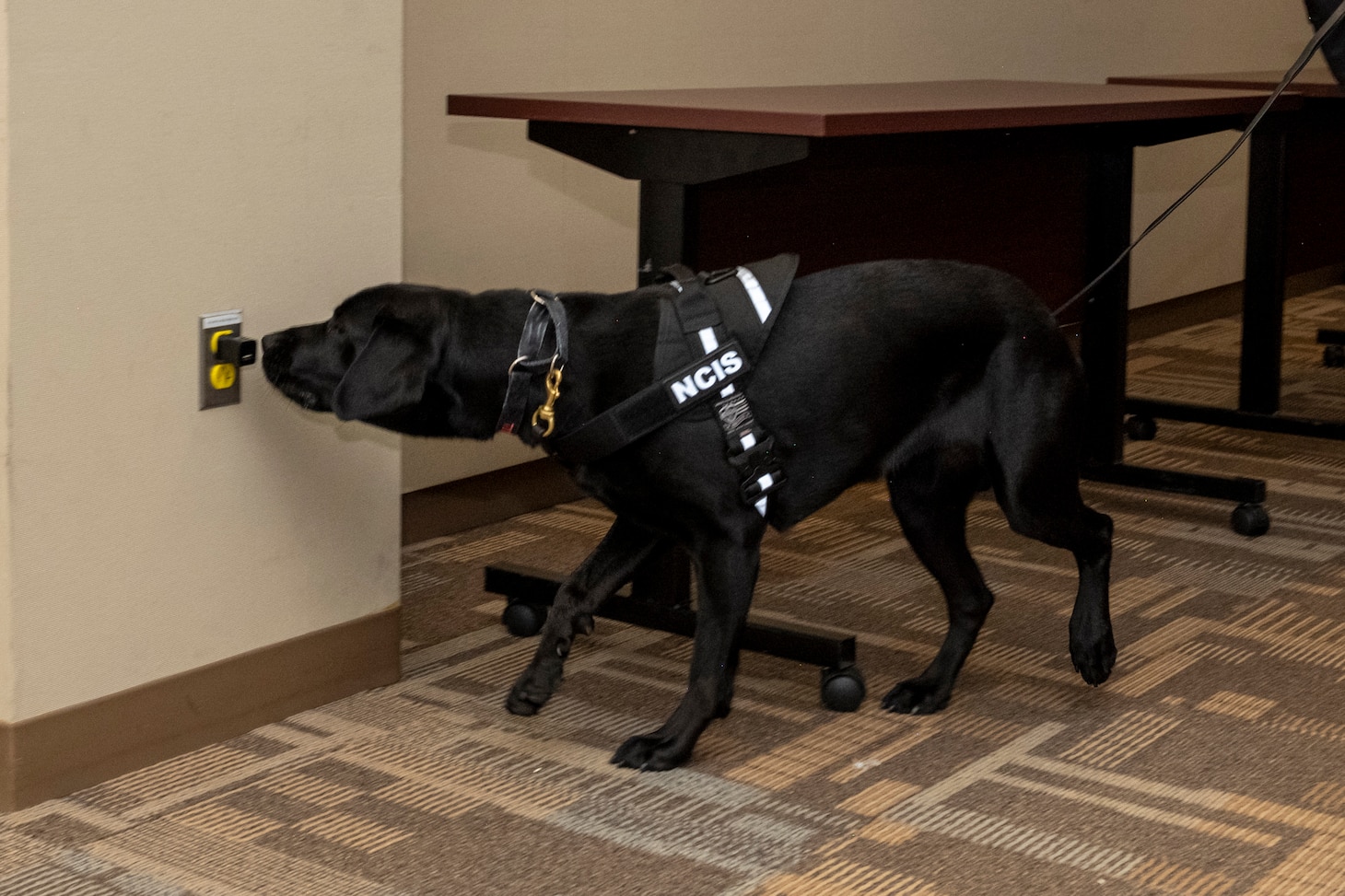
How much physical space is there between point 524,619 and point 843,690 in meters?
0.61

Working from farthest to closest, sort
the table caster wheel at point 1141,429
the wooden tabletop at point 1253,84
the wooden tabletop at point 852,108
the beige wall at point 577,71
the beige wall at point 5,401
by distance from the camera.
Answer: the table caster wheel at point 1141,429, the wooden tabletop at point 1253,84, the beige wall at point 577,71, the wooden tabletop at point 852,108, the beige wall at point 5,401

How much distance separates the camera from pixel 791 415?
227 centimetres

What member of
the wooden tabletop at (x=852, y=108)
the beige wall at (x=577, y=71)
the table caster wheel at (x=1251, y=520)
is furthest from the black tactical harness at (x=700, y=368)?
the table caster wheel at (x=1251, y=520)

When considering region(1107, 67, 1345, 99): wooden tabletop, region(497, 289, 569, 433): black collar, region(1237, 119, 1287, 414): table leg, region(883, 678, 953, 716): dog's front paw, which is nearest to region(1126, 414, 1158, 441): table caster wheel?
region(1237, 119, 1287, 414): table leg

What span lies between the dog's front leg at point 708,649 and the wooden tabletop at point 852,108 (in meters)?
0.61

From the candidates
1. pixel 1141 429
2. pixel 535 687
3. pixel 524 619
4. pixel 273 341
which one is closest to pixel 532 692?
pixel 535 687

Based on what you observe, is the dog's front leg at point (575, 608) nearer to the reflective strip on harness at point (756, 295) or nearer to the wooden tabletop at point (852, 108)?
the reflective strip on harness at point (756, 295)

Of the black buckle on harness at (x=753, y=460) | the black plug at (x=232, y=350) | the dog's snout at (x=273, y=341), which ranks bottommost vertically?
the black buckle on harness at (x=753, y=460)

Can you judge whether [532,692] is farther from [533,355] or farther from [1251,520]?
[1251,520]

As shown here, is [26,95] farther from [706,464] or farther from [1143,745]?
[1143,745]

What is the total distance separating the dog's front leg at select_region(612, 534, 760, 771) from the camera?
7.34ft

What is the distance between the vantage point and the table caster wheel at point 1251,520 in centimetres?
352

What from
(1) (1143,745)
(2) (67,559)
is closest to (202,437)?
(2) (67,559)

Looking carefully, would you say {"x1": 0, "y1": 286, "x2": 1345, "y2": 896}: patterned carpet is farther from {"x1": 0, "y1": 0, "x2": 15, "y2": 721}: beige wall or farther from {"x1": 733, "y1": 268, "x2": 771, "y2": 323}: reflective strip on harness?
{"x1": 733, "y1": 268, "x2": 771, "y2": 323}: reflective strip on harness
